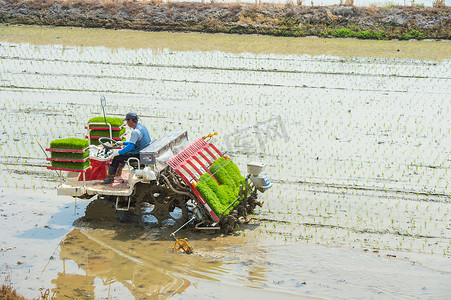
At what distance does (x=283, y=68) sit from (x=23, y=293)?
17.0 m

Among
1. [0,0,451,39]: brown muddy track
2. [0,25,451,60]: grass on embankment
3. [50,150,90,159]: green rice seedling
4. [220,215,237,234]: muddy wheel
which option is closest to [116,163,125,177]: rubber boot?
[50,150,90,159]: green rice seedling

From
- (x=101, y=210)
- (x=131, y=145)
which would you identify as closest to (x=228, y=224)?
(x=131, y=145)

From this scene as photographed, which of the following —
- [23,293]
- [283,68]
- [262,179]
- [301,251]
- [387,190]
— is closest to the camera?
[23,293]

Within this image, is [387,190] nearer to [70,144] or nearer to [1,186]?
[70,144]

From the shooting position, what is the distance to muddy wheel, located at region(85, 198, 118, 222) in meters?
10.1

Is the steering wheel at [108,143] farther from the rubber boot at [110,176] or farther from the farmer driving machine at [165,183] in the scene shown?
the rubber boot at [110,176]

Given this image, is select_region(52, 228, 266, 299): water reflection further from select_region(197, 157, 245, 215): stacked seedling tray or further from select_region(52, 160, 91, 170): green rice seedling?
select_region(52, 160, 91, 170): green rice seedling

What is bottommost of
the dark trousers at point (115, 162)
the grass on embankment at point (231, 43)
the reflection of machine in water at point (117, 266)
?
the reflection of machine in water at point (117, 266)

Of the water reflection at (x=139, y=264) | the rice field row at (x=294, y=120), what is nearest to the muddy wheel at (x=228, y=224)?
the water reflection at (x=139, y=264)

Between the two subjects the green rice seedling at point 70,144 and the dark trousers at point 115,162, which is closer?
the green rice seedling at point 70,144

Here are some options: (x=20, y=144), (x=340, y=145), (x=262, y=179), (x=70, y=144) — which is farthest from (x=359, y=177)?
(x=20, y=144)

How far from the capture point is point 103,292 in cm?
804

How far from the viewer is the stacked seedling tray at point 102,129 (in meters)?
10.5

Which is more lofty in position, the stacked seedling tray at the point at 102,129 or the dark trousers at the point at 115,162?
the stacked seedling tray at the point at 102,129
